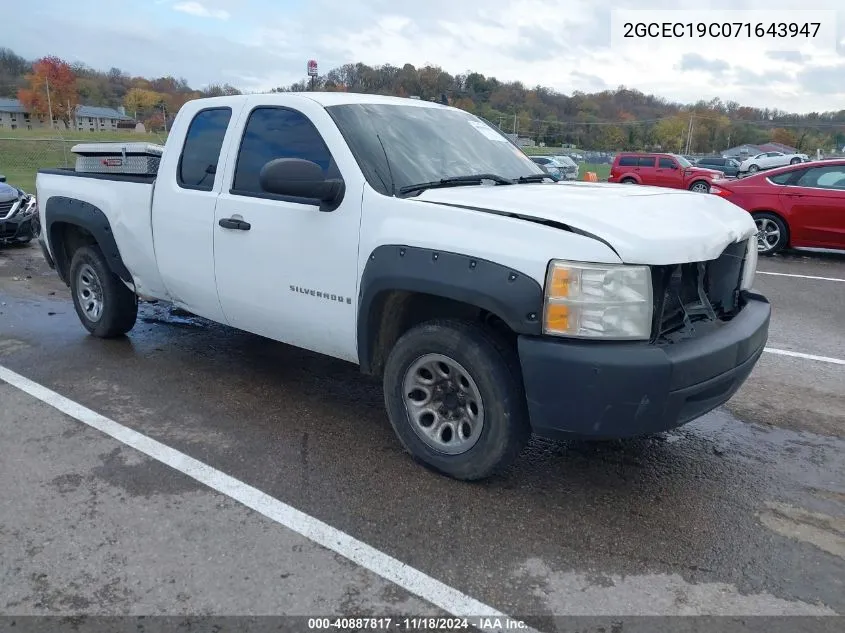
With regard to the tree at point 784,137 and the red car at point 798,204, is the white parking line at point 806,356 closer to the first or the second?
the red car at point 798,204

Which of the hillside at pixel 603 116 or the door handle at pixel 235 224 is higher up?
the hillside at pixel 603 116

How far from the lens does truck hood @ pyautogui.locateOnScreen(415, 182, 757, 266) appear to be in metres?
2.86

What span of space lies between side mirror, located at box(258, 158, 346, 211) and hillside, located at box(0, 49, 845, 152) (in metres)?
17.8

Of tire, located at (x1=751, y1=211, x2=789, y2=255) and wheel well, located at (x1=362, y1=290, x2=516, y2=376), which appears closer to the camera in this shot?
wheel well, located at (x1=362, y1=290, x2=516, y2=376)

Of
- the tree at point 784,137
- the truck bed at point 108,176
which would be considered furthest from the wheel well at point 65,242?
the tree at point 784,137

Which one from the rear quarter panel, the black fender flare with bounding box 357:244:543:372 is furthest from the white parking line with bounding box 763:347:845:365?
the rear quarter panel

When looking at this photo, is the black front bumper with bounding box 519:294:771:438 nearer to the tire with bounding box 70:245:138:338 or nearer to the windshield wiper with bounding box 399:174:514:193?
the windshield wiper with bounding box 399:174:514:193

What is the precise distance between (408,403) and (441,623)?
1.23 m

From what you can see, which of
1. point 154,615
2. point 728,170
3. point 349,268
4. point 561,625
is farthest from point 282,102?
point 728,170

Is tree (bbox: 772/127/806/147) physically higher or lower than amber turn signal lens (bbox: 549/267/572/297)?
higher

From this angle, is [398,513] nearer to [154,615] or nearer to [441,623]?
[441,623]

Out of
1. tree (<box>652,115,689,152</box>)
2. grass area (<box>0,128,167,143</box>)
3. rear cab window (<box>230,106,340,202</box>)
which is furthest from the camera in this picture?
tree (<box>652,115,689,152</box>)

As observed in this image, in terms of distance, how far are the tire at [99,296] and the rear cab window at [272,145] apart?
1908 mm

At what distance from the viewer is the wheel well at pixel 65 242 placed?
5.86 metres
